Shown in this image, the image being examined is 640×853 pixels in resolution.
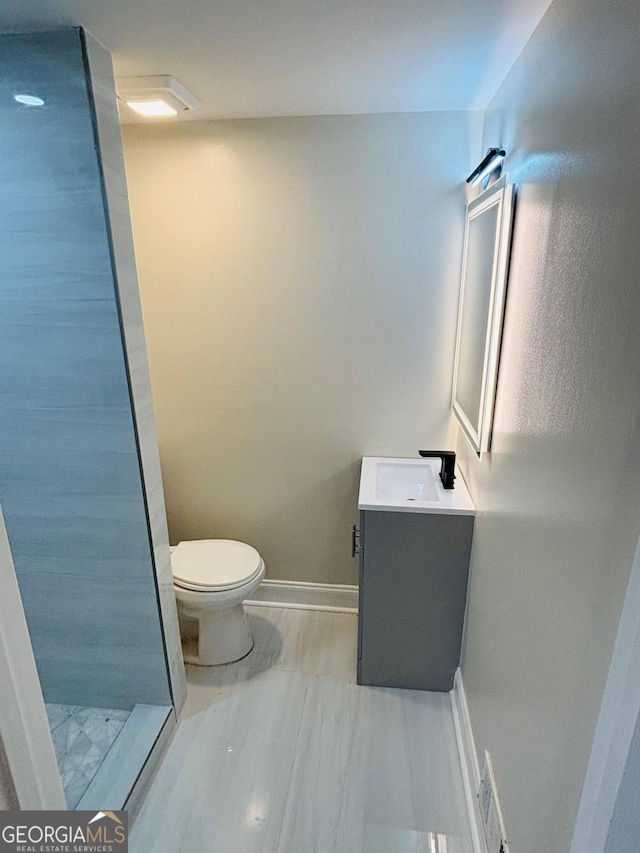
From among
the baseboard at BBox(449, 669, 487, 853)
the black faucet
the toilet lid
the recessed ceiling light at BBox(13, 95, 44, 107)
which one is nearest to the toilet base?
the toilet lid

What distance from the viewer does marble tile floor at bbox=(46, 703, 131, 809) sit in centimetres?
161

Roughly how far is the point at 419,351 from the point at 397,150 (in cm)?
78

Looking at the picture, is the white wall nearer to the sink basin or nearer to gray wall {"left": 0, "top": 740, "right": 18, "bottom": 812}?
the sink basin

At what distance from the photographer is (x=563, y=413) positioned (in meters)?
0.95

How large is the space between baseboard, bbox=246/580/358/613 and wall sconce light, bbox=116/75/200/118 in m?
2.10

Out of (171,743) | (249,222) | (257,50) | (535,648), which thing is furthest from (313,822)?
(257,50)

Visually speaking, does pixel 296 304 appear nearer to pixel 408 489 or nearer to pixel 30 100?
pixel 408 489

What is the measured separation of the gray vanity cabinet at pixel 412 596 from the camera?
69.9 inches

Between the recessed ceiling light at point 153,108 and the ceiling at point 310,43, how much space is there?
0.13 metres

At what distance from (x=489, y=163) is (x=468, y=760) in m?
1.92

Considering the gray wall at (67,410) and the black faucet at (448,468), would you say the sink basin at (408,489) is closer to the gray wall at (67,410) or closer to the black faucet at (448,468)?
the black faucet at (448,468)

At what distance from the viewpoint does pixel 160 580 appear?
1703 mm

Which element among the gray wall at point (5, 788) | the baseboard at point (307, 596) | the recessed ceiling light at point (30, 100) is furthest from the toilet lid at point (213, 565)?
the recessed ceiling light at point (30, 100)

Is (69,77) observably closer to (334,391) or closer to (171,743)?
(334,391)
